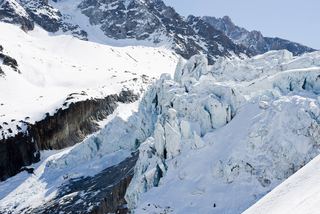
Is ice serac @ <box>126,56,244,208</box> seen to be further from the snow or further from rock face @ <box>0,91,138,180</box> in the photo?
rock face @ <box>0,91,138,180</box>

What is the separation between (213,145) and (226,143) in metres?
1.30

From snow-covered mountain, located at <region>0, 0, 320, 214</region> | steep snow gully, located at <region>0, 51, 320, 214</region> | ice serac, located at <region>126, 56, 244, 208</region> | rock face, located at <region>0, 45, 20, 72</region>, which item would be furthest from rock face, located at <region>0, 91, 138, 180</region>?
ice serac, located at <region>126, 56, 244, 208</region>

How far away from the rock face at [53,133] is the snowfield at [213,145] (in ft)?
7.97

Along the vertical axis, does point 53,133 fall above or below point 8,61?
below

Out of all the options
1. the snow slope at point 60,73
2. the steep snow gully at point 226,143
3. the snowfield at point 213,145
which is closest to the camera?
the snowfield at point 213,145

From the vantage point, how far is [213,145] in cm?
4241

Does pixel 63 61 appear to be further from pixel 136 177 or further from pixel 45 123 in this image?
pixel 136 177

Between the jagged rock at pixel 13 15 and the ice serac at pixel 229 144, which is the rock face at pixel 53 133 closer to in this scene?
the ice serac at pixel 229 144

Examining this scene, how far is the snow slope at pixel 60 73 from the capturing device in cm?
8366

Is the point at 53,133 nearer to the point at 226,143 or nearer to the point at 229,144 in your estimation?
the point at 226,143

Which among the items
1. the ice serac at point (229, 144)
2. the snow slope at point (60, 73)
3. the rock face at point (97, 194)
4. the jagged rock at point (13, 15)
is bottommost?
the rock face at point (97, 194)

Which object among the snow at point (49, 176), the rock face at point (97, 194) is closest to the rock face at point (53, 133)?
the snow at point (49, 176)

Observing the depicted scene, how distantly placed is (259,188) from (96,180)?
87.2 ft

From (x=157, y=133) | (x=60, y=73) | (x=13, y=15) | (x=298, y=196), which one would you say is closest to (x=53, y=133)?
(x=60, y=73)
